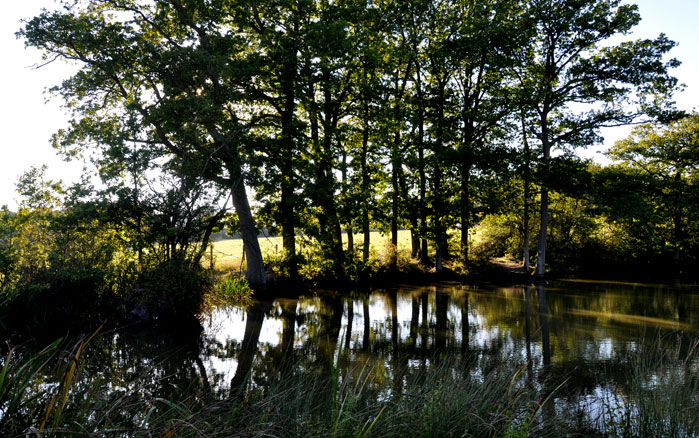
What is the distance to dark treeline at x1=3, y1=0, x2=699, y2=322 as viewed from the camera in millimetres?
15070

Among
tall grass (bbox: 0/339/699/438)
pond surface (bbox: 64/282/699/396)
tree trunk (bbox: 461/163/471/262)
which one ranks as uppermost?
tree trunk (bbox: 461/163/471/262)

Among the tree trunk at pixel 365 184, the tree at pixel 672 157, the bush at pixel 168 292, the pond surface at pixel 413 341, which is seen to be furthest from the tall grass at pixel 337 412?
the tree at pixel 672 157

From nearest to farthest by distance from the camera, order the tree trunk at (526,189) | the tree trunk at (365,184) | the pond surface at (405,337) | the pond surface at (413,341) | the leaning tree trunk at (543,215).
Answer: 1. the pond surface at (413,341)
2. the pond surface at (405,337)
3. the tree trunk at (365,184)
4. the tree trunk at (526,189)
5. the leaning tree trunk at (543,215)

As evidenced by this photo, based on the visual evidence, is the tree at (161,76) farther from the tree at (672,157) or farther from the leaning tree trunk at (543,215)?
the tree at (672,157)

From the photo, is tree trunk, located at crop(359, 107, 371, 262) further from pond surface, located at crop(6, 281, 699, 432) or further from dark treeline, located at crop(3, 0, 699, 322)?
pond surface, located at crop(6, 281, 699, 432)

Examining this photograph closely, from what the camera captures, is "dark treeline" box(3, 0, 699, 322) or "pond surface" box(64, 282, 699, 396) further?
"dark treeline" box(3, 0, 699, 322)

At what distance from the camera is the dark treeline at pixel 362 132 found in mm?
15070

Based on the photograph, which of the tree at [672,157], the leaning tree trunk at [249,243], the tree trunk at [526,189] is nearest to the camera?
the leaning tree trunk at [249,243]

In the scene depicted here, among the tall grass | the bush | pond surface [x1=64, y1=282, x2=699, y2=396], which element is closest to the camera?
the tall grass

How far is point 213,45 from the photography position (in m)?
16.9

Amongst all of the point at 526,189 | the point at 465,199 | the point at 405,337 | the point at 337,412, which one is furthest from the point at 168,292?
the point at 526,189

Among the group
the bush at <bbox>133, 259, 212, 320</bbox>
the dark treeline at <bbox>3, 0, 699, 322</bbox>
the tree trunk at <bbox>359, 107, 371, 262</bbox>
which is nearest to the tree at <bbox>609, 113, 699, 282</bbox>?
the dark treeline at <bbox>3, 0, 699, 322</bbox>

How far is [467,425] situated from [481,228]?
1022 inches

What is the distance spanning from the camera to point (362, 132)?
77.6 feet
